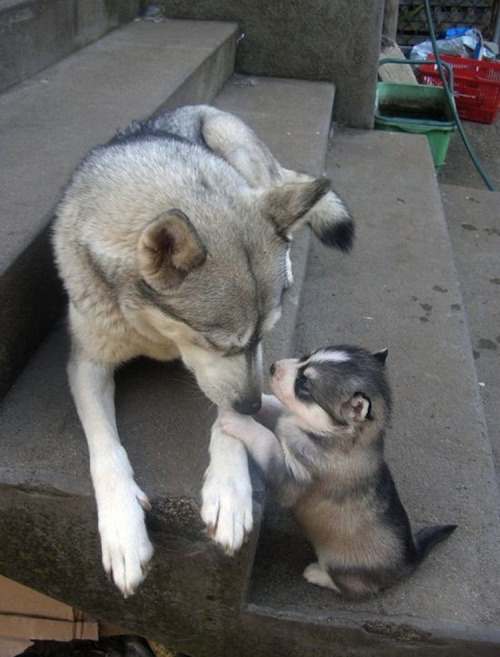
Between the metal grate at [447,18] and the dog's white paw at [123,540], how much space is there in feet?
39.6

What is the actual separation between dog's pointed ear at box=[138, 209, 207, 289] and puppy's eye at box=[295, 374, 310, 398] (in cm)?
58

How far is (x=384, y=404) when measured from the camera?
242 centimetres

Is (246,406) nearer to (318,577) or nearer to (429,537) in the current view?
(318,577)

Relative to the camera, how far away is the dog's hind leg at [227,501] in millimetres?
2113

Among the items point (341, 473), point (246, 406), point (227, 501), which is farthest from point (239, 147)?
point (227, 501)

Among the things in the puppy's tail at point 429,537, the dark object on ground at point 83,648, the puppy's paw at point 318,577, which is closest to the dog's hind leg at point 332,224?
the puppy's tail at point 429,537

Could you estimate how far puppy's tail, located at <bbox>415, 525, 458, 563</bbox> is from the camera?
2.46 m

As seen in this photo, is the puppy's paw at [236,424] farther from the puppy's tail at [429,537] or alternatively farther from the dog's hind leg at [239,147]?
the dog's hind leg at [239,147]

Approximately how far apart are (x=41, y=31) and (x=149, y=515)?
366cm

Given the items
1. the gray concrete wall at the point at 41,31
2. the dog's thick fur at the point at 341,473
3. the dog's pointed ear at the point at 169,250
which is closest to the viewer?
the dog's pointed ear at the point at 169,250

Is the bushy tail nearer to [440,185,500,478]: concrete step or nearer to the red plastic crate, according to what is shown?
[440,185,500,478]: concrete step

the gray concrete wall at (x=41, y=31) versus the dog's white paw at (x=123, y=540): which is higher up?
the gray concrete wall at (x=41, y=31)

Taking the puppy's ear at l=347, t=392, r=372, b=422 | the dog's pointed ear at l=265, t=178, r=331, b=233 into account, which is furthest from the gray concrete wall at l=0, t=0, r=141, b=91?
the puppy's ear at l=347, t=392, r=372, b=422

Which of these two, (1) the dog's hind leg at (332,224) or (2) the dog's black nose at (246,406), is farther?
(1) the dog's hind leg at (332,224)
